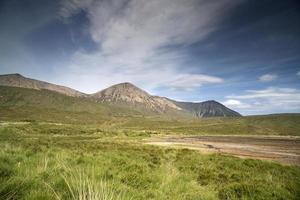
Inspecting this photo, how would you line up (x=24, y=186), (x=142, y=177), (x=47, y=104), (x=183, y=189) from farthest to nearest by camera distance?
(x=47, y=104)
(x=142, y=177)
(x=183, y=189)
(x=24, y=186)

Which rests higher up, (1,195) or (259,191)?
(1,195)

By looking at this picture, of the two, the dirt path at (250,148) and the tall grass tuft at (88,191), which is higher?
the tall grass tuft at (88,191)

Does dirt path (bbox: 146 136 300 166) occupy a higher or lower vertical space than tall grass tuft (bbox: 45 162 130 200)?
lower

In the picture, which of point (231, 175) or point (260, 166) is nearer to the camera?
point (231, 175)

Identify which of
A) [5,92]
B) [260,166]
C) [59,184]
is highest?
[5,92]

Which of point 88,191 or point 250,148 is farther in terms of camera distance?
point 250,148

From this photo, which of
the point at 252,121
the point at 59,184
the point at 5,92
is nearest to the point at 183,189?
the point at 59,184

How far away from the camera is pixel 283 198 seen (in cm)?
600

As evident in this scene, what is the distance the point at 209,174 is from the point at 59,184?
7.21 meters

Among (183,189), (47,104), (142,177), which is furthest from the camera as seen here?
(47,104)

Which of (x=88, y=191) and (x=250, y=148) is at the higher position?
(x=88, y=191)

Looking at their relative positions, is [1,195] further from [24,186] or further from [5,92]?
[5,92]

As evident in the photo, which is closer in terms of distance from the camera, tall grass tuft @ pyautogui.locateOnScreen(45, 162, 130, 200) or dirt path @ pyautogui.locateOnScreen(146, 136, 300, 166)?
tall grass tuft @ pyautogui.locateOnScreen(45, 162, 130, 200)

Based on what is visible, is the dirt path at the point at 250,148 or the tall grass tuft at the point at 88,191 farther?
the dirt path at the point at 250,148
